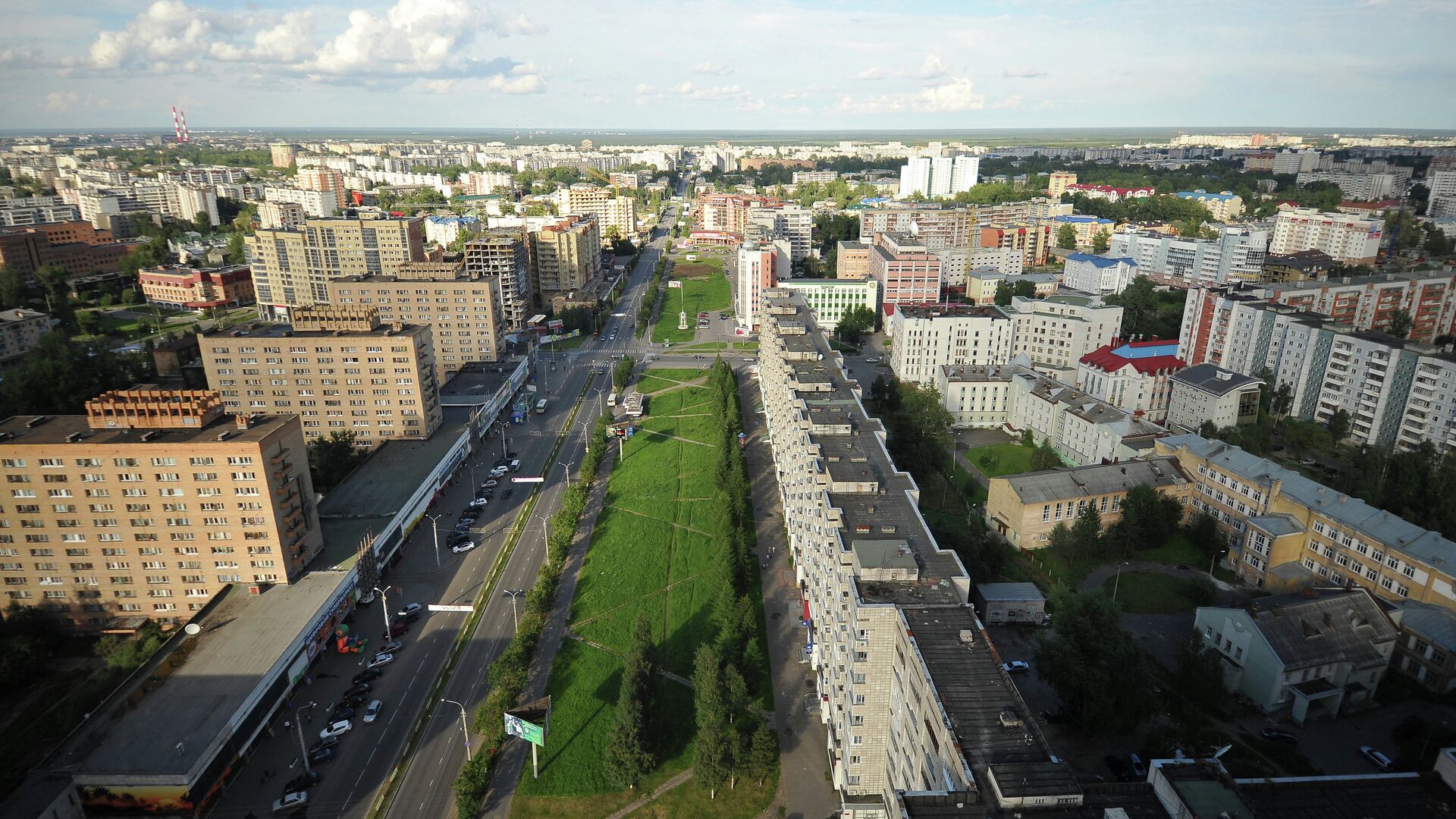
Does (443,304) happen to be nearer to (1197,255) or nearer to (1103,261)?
(1103,261)

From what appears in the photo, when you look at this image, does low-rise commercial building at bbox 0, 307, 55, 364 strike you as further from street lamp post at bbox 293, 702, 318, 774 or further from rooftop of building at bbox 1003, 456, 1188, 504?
rooftop of building at bbox 1003, 456, 1188, 504

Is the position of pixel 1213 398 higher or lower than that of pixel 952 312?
lower

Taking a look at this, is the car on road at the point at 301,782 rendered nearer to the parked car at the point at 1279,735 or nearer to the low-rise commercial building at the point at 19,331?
the parked car at the point at 1279,735

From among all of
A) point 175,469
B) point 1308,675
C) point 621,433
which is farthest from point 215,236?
point 1308,675

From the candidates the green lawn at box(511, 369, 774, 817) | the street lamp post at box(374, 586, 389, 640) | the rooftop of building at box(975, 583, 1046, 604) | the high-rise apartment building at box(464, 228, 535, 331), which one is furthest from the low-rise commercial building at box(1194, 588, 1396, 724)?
the high-rise apartment building at box(464, 228, 535, 331)

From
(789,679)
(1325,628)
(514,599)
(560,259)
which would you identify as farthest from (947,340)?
(560,259)
